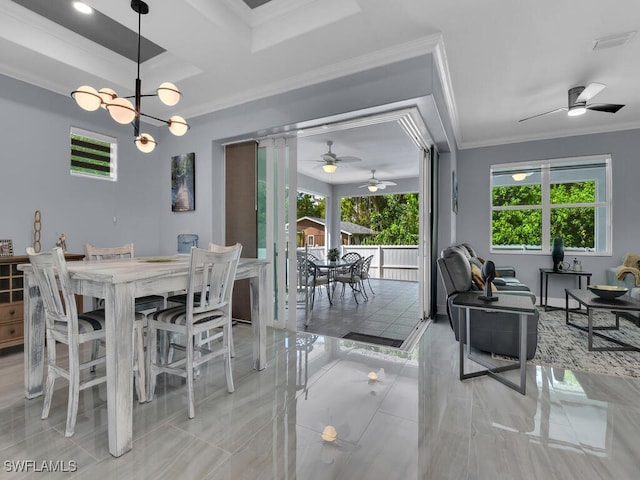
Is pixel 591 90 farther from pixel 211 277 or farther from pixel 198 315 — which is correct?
pixel 198 315

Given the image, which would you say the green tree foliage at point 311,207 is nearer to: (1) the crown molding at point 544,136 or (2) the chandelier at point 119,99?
(1) the crown molding at point 544,136

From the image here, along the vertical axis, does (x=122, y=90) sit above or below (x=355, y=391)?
above

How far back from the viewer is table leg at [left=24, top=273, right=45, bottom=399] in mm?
2113

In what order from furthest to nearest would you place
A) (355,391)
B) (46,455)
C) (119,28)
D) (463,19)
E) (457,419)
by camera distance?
(119,28)
(463,19)
(355,391)
(457,419)
(46,455)

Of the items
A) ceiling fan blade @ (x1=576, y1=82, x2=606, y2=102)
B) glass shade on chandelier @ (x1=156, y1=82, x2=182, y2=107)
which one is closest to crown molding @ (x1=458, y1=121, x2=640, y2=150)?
ceiling fan blade @ (x1=576, y1=82, x2=606, y2=102)

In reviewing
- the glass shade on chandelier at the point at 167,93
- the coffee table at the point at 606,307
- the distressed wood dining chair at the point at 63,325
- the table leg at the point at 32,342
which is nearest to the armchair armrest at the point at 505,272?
the coffee table at the point at 606,307

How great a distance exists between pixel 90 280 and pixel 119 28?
2.60 metres

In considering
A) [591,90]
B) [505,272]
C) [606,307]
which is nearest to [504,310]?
[606,307]

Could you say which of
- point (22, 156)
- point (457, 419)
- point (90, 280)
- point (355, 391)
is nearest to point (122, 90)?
point (22, 156)

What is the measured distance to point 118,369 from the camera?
1622 millimetres

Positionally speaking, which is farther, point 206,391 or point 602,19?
point 602,19

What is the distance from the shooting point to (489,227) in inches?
223

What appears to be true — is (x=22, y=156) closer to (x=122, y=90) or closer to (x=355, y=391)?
(x=122, y=90)

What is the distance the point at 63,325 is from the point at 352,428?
1871 mm
